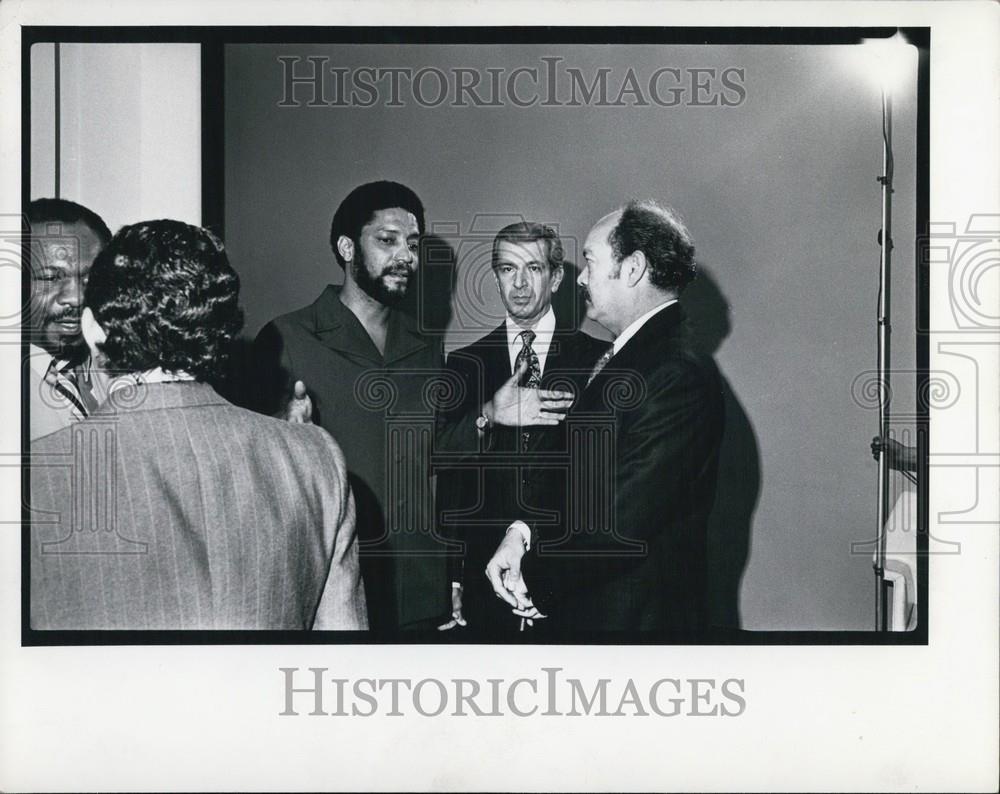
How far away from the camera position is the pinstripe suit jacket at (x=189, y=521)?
2412mm

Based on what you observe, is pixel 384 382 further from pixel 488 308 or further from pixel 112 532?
pixel 112 532

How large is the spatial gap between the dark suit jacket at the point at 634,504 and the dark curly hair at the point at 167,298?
87cm

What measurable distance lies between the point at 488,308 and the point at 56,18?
4.10ft

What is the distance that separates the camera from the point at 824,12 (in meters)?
2.50

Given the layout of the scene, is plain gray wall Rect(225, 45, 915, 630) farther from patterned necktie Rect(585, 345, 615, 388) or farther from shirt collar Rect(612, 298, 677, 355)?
patterned necktie Rect(585, 345, 615, 388)

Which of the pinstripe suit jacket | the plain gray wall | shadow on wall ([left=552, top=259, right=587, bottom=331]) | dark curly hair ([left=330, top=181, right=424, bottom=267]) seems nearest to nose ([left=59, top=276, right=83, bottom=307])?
the pinstripe suit jacket

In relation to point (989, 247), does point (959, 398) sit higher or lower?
lower

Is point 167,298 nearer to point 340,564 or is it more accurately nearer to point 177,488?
point 177,488

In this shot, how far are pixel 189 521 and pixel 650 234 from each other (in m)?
1.27

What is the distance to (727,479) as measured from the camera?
8.13ft

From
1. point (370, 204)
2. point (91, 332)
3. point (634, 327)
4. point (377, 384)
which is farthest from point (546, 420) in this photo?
point (91, 332)

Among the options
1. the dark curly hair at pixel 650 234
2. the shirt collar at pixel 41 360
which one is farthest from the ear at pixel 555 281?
the shirt collar at pixel 41 360

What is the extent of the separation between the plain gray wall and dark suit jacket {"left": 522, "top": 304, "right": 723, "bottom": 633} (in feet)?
0.27

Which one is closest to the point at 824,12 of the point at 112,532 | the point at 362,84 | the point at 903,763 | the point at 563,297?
the point at 563,297
